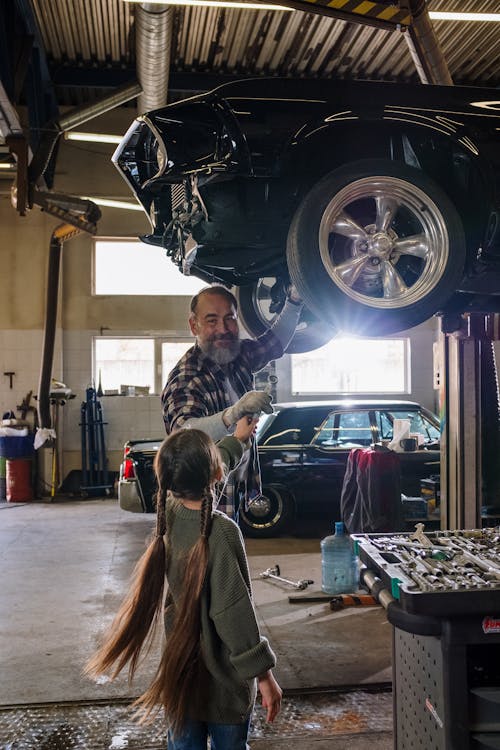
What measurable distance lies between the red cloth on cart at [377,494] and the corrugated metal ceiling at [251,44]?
4.51m

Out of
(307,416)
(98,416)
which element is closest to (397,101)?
(307,416)

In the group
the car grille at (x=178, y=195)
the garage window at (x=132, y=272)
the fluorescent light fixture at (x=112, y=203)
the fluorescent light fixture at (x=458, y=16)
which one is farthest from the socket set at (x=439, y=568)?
the garage window at (x=132, y=272)

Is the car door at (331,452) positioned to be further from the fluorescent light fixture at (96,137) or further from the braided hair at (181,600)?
the braided hair at (181,600)

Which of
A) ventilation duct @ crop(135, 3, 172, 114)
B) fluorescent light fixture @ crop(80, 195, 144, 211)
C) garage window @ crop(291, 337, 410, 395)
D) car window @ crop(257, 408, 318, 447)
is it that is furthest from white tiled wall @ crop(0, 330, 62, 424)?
car window @ crop(257, 408, 318, 447)

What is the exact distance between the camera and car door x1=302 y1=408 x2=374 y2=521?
24.9 feet

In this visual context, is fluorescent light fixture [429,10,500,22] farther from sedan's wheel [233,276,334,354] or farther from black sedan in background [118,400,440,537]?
black sedan in background [118,400,440,537]

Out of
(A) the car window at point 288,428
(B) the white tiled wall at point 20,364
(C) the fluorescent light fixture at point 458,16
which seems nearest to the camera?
(C) the fluorescent light fixture at point 458,16

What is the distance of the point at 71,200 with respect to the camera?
9102 mm

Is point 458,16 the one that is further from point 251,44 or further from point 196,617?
point 196,617

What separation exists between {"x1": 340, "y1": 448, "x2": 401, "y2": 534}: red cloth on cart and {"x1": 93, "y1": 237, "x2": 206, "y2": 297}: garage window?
641cm

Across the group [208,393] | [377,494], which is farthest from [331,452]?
[208,393]

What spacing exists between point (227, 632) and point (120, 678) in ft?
7.91

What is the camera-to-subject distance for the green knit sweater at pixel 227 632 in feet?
6.13

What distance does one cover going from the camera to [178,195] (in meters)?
3.54
